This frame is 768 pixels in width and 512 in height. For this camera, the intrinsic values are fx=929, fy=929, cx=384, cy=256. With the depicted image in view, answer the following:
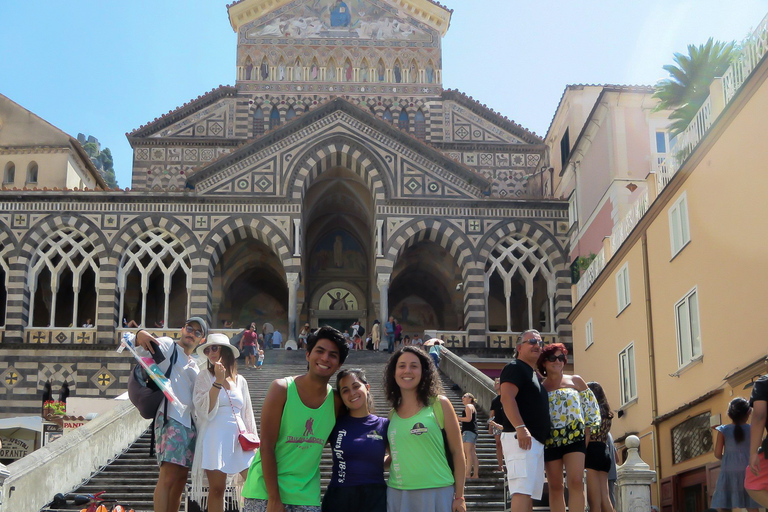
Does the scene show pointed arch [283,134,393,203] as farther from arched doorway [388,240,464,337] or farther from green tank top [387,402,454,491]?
green tank top [387,402,454,491]

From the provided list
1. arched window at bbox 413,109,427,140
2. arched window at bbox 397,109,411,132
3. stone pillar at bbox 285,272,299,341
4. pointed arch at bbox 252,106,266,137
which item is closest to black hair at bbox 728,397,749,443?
stone pillar at bbox 285,272,299,341

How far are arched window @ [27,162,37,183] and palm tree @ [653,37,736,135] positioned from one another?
25104 mm

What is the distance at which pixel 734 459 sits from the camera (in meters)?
9.72

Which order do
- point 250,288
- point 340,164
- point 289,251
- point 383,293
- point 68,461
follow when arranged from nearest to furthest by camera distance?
point 68,461 < point 383,293 < point 289,251 < point 340,164 < point 250,288

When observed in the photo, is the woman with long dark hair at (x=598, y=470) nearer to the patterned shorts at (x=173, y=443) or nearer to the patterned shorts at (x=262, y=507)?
the patterned shorts at (x=262, y=507)

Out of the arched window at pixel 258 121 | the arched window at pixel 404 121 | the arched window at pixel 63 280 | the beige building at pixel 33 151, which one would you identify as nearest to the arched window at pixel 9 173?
the beige building at pixel 33 151

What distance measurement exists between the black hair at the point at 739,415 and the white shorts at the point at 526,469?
2.86m

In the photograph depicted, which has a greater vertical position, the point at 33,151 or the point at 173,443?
the point at 33,151

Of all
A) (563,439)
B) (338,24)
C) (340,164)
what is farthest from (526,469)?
(338,24)

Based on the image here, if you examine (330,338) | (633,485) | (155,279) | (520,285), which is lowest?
(633,485)

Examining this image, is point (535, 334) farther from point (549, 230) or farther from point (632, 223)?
point (549, 230)

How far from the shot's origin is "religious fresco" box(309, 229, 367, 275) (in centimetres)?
3797

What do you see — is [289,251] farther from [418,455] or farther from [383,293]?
[418,455]

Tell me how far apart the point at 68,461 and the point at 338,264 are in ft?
79.5
